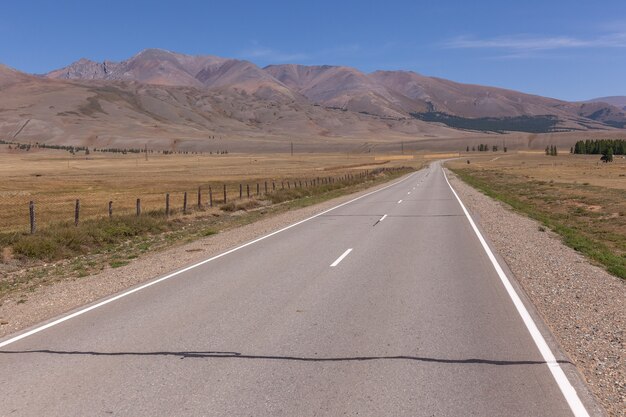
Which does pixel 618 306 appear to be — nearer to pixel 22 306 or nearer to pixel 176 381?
pixel 176 381

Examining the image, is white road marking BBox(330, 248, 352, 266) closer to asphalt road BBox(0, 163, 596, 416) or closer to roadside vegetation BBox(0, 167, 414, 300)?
asphalt road BBox(0, 163, 596, 416)

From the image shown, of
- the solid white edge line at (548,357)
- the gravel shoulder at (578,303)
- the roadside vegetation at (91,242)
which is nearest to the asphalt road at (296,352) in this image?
the solid white edge line at (548,357)

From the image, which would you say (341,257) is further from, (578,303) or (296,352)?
(296,352)

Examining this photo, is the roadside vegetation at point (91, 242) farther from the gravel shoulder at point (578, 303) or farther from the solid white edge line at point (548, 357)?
the gravel shoulder at point (578, 303)

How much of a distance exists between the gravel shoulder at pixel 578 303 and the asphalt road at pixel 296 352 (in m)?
0.42

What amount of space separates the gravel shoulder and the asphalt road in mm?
422

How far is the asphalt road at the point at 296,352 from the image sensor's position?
17.4 ft

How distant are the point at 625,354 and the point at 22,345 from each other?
7.20 metres

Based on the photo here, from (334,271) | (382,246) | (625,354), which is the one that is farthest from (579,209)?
(625,354)

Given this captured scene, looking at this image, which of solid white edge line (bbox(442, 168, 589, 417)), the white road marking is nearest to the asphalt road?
solid white edge line (bbox(442, 168, 589, 417))

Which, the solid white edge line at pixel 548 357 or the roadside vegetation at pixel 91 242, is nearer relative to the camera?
the solid white edge line at pixel 548 357

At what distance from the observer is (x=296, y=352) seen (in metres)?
6.70

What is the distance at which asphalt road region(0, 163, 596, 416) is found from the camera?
5305mm

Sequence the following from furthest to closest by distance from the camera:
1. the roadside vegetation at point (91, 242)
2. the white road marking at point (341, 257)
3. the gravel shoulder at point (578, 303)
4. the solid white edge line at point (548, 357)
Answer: the roadside vegetation at point (91, 242)
the white road marking at point (341, 257)
the gravel shoulder at point (578, 303)
the solid white edge line at point (548, 357)
